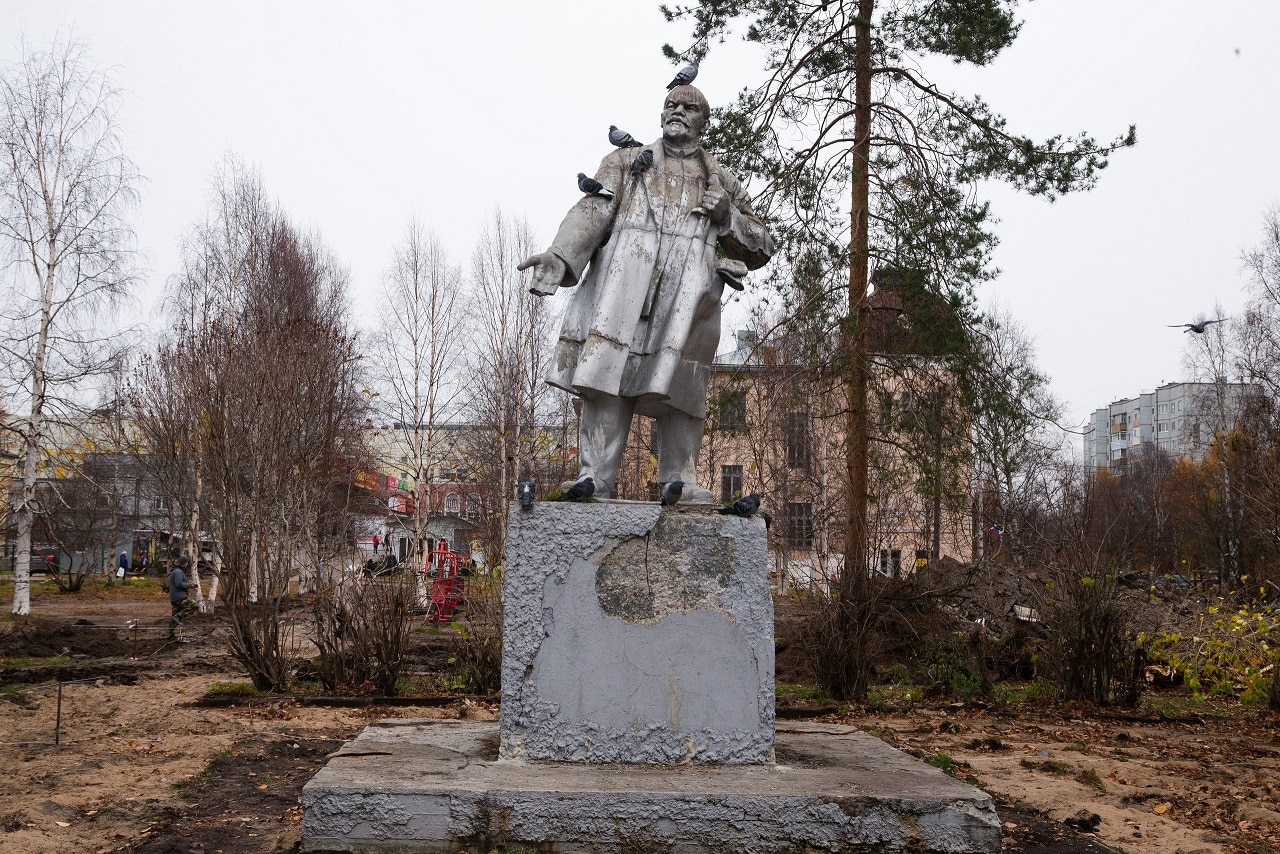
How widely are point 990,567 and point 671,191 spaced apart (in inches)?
355

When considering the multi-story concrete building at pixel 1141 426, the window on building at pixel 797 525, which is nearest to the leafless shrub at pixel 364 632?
the window on building at pixel 797 525

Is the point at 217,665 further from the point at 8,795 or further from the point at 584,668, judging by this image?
the point at 584,668

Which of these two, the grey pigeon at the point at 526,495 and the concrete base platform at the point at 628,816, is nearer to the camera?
the concrete base platform at the point at 628,816

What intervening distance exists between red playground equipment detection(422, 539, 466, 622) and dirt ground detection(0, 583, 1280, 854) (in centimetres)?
382

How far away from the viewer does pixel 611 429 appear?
468cm

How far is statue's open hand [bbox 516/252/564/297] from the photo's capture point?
4.57 meters

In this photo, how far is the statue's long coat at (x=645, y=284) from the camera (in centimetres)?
461

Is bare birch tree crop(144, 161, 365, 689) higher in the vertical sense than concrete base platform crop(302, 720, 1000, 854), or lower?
higher

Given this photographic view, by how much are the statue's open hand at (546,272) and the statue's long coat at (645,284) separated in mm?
45

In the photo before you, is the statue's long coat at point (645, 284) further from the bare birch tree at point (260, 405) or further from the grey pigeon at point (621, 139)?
the bare birch tree at point (260, 405)

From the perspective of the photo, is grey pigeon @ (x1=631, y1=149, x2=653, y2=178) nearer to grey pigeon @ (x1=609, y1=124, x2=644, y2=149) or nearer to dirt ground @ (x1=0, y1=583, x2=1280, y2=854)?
grey pigeon @ (x1=609, y1=124, x2=644, y2=149)

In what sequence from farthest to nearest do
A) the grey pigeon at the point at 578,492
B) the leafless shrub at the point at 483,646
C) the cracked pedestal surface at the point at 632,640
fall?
the leafless shrub at the point at 483,646, the grey pigeon at the point at 578,492, the cracked pedestal surface at the point at 632,640

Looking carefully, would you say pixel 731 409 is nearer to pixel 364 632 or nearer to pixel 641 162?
pixel 364 632

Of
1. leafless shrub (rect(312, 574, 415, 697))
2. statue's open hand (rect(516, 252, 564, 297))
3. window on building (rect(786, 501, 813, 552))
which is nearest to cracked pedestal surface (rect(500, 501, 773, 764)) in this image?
statue's open hand (rect(516, 252, 564, 297))
